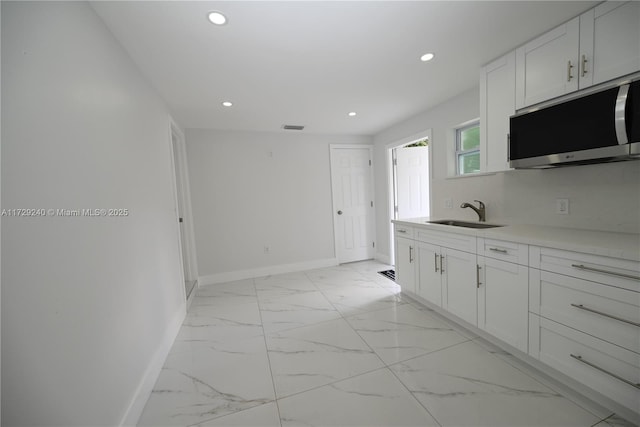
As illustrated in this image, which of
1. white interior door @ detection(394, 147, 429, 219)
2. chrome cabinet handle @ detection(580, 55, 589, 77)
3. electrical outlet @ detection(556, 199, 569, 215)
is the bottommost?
electrical outlet @ detection(556, 199, 569, 215)

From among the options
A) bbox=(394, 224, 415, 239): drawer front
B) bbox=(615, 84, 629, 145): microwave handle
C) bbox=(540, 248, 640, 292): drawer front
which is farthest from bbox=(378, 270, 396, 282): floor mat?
bbox=(615, 84, 629, 145): microwave handle

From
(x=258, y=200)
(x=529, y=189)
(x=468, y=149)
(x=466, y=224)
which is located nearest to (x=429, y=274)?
(x=466, y=224)

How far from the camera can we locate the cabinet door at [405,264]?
2734 millimetres

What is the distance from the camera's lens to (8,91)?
0.82 metres

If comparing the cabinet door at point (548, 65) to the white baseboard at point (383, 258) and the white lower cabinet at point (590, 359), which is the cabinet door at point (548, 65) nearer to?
the white lower cabinet at point (590, 359)

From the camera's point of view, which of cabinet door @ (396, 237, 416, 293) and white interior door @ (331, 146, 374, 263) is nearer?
cabinet door @ (396, 237, 416, 293)

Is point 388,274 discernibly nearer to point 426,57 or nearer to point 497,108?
point 497,108

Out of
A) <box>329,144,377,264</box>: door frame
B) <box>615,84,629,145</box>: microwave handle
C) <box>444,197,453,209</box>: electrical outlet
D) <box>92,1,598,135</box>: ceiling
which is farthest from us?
<box>329,144,377,264</box>: door frame

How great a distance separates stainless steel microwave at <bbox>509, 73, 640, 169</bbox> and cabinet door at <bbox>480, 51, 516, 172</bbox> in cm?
12

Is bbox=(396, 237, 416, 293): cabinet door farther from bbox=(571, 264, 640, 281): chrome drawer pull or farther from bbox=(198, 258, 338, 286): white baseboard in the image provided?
bbox=(198, 258, 338, 286): white baseboard

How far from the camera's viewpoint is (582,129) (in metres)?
1.51

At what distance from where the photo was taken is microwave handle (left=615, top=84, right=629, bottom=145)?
1.32m

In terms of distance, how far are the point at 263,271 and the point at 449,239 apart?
9.37ft

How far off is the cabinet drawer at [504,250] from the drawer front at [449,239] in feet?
0.27
